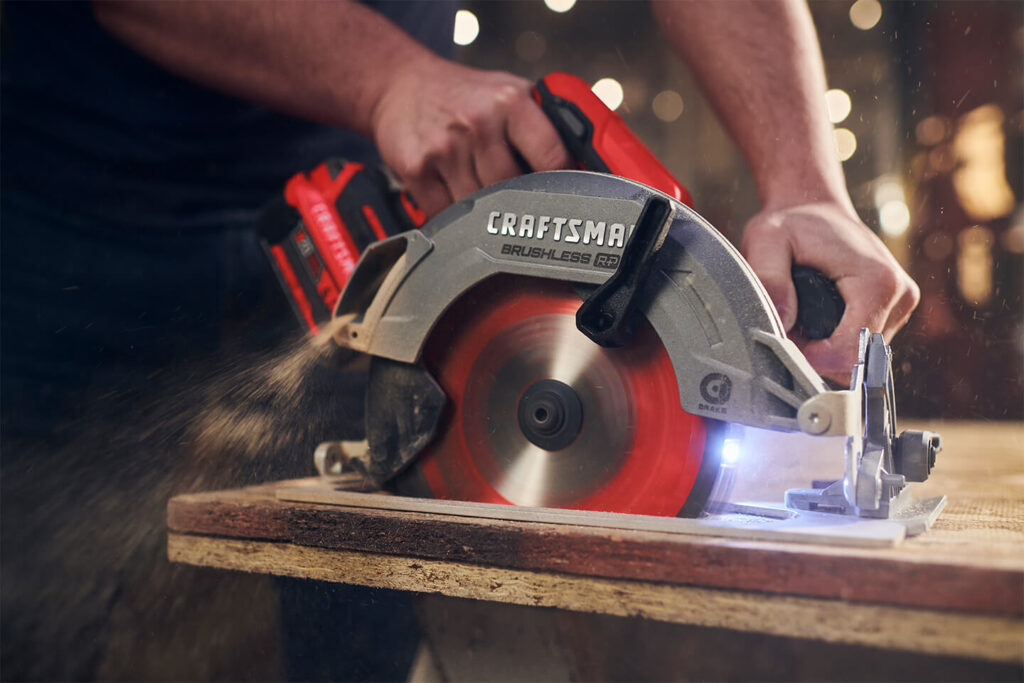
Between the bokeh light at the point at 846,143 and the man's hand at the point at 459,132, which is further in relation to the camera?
the bokeh light at the point at 846,143

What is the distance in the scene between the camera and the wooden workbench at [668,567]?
63cm

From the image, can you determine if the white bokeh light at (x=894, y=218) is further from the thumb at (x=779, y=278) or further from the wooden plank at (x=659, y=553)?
the wooden plank at (x=659, y=553)

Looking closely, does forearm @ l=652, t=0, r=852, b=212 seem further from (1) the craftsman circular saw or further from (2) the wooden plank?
(2) the wooden plank

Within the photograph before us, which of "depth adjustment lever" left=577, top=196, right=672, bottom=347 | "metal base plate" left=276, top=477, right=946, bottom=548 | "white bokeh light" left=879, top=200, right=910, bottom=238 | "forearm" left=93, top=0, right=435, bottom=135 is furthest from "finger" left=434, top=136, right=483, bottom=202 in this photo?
"white bokeh light" left=879, top=200, right=910, bottom=238

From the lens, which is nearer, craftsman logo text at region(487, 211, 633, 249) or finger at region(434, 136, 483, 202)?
craftsman logo text at region(487, 211, 633, 249)

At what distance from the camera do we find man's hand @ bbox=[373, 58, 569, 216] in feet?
3.79

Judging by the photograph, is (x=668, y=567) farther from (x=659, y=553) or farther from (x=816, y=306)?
(x=816, y=306)

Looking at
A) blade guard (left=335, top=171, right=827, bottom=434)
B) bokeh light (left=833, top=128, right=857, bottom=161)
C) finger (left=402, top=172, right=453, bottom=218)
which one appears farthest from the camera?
bokeh light (left=833, top=128, right=857, bottom=161)

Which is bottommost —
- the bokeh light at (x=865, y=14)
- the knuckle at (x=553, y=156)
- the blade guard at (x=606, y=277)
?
the blade guard at (x=606, y=277)

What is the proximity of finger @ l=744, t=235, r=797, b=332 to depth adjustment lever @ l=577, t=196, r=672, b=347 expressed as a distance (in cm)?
21

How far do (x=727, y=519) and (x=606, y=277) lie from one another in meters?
0.32

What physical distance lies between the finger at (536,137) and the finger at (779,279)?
32 centimetres

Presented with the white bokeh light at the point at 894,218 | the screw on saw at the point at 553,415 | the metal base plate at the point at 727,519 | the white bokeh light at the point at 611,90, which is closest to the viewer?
the metal base plate at the point at 727,519

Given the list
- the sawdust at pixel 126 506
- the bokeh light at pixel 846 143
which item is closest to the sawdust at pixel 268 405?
the sawdust at pixel 126 506
